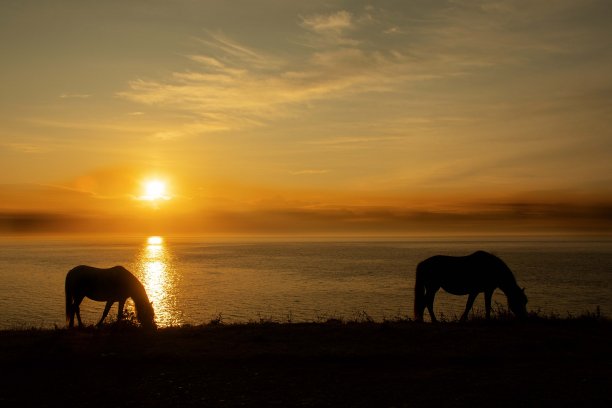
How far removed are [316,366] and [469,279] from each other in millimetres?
9297

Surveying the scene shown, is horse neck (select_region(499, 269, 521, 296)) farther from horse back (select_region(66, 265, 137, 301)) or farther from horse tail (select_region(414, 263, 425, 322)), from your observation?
horse back (select_region(66, 265, 137, 301))

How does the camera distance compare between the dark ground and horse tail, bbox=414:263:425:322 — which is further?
horse tail, bbox=414:263:425:322

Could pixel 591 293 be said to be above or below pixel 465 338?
below

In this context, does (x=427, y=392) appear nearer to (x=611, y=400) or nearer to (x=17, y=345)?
(x=611, y=400)

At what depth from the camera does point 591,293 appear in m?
48.2

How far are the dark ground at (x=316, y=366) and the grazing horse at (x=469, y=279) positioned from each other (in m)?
2.12

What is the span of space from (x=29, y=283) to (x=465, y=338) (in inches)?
2458

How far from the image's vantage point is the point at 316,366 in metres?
11.3

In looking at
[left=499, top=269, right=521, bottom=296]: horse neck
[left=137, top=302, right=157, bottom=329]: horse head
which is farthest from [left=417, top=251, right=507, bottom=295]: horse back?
[left=137, top=302, right=157, bottom=329]: horse head

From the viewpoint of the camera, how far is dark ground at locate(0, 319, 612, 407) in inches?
356

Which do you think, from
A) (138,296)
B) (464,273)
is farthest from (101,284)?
(464,273)

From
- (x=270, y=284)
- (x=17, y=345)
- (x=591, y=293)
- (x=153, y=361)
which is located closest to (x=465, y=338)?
(x=153, y=361)

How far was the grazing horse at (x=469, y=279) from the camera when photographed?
59.2 ft

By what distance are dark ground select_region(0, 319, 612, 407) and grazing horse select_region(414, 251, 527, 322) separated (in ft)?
6.96
